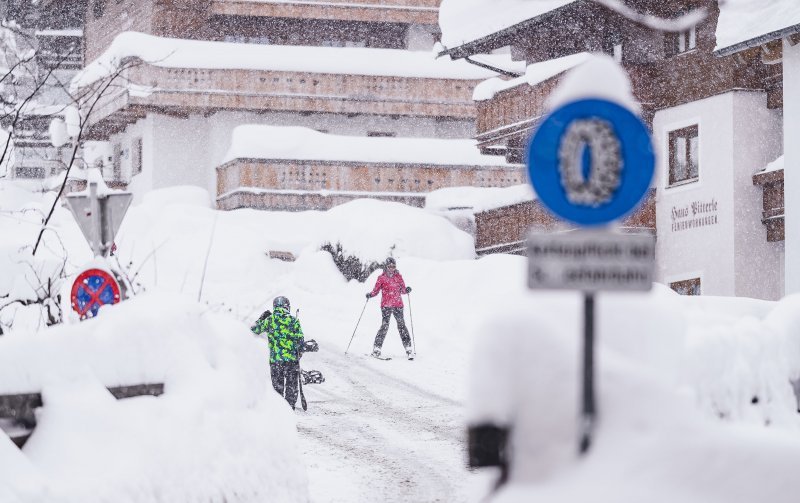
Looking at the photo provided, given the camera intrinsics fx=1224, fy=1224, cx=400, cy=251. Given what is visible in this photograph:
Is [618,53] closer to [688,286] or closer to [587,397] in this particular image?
[688,286]

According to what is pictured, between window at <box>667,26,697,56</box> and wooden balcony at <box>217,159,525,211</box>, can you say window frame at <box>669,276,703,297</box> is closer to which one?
window at <box>667,26,697,56</box>

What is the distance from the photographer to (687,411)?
470 centimetres

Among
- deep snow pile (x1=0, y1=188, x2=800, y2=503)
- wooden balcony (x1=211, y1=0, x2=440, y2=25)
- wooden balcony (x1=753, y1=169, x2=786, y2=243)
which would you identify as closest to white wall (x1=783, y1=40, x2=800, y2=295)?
wooden balcony (x1=753, y1=169, x2=786, y2=243)

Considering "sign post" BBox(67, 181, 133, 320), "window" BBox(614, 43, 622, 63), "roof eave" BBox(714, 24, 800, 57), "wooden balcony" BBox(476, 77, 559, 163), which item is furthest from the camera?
"wooden balcony" BBox(476, 77, 559, 163)

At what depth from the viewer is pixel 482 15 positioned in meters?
27.2

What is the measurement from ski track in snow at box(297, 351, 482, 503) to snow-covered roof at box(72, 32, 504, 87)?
21.1 m

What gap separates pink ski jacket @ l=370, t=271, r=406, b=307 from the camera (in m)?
19.4

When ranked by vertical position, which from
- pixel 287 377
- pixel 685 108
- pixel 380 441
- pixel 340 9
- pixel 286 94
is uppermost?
pixel 340 9

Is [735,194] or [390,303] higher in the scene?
[735,194]

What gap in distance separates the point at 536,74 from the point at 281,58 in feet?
44.3

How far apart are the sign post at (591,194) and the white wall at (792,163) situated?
15.6 meters

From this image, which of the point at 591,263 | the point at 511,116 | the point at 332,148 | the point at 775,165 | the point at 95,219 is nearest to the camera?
the point at 591,263

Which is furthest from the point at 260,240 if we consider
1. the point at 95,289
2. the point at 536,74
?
the point at 95,289

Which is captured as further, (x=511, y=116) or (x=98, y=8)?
(x=98, y=8)
